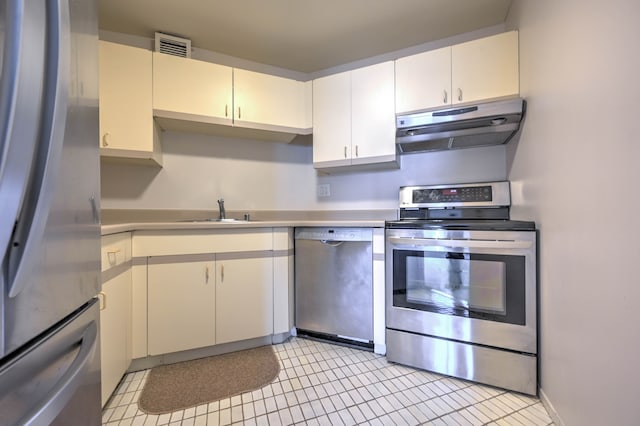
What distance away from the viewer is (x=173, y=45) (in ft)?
6.78

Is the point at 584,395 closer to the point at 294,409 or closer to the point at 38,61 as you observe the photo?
the point at 294,409

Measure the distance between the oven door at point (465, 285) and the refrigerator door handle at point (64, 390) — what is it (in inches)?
57.2

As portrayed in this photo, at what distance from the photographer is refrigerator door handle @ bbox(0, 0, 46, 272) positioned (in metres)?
0.37

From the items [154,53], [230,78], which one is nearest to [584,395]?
[230,78]

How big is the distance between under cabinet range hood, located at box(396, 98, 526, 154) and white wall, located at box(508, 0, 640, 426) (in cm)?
21

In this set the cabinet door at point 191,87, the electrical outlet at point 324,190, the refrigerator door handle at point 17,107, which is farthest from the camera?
the electrical outlet at point 324,190

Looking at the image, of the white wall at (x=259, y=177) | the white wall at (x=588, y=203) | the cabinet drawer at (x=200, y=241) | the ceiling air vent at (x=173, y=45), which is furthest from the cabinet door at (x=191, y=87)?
the white wall at (x=588, y=203)

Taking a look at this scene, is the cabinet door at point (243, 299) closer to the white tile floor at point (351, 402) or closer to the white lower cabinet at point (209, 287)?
the white lower cabinet at point (209, 287)

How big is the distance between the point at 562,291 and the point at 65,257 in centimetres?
163

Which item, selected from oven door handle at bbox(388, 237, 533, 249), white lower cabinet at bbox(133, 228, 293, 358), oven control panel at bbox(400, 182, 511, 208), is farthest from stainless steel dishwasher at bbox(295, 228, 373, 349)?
oven control panel at bbox(400, 182, 511, 208)

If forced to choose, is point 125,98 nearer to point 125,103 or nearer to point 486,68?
point 125,103

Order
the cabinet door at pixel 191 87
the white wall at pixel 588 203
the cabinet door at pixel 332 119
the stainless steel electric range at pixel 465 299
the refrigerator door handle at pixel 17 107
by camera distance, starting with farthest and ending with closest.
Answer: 1. the cabinet door at pixel 332 119
2. the cabinet door at pixel 191 87
3. the stainless steel electric range at pixel 465 299
4. the white wall at pixel 588 203
5. the refrigerator door handle at pixel 17 107

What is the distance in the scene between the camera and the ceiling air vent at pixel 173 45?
2.02 meters

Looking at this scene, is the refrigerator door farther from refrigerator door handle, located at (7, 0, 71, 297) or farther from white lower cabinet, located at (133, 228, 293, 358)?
white lower cabinet, located at (133, 228, 293, 358)
